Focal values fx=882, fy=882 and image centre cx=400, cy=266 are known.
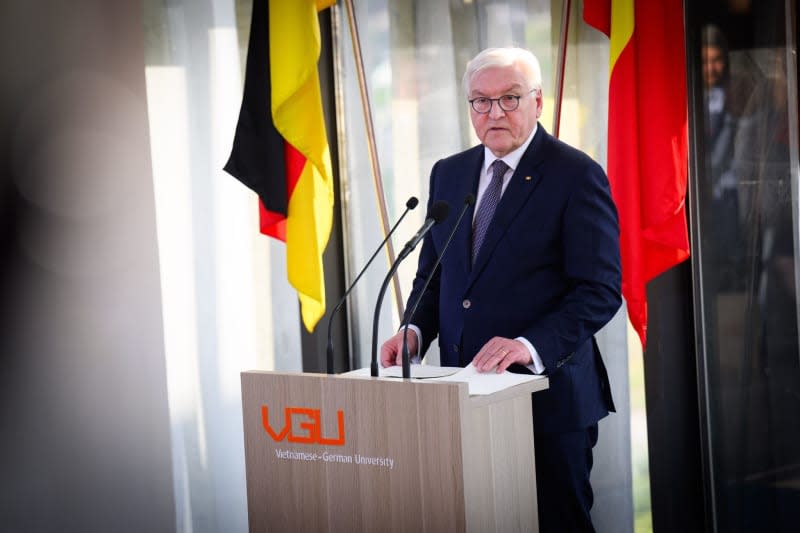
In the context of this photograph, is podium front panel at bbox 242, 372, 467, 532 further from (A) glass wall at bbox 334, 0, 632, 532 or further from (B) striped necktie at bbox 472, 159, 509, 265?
(A) glass wall at bbox 334, 0, 632, 532

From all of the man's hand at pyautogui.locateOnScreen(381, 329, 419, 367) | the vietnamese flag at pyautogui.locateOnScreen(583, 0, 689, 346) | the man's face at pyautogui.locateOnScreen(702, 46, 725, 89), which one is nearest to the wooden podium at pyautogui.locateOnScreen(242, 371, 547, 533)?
the man's hand at pyautogui.locateOnScreen(381, 329, 419, 367)

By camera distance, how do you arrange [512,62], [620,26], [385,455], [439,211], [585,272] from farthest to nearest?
[620,26], [512,62], [585,272], [439,211], [385,455]

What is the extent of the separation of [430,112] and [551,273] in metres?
1.29

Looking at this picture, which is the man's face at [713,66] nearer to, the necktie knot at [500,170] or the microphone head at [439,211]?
the necktie knot at [500,170]

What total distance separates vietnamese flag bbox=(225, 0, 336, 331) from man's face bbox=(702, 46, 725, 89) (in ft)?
4.37

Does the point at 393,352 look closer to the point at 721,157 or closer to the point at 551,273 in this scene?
the point at 551,273

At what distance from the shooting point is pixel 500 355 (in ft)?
6.43

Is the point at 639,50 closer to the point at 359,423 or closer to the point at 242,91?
the point at 242,91

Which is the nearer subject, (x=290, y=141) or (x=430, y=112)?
(x=290, y=141)

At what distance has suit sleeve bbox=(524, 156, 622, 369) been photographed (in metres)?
2.09

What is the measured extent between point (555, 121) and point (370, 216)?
0.93 metres

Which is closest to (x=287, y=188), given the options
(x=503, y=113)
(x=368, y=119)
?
(x=368, y=119)

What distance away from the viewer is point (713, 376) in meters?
3.05

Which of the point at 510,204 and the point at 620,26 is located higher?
the point at 620,26
